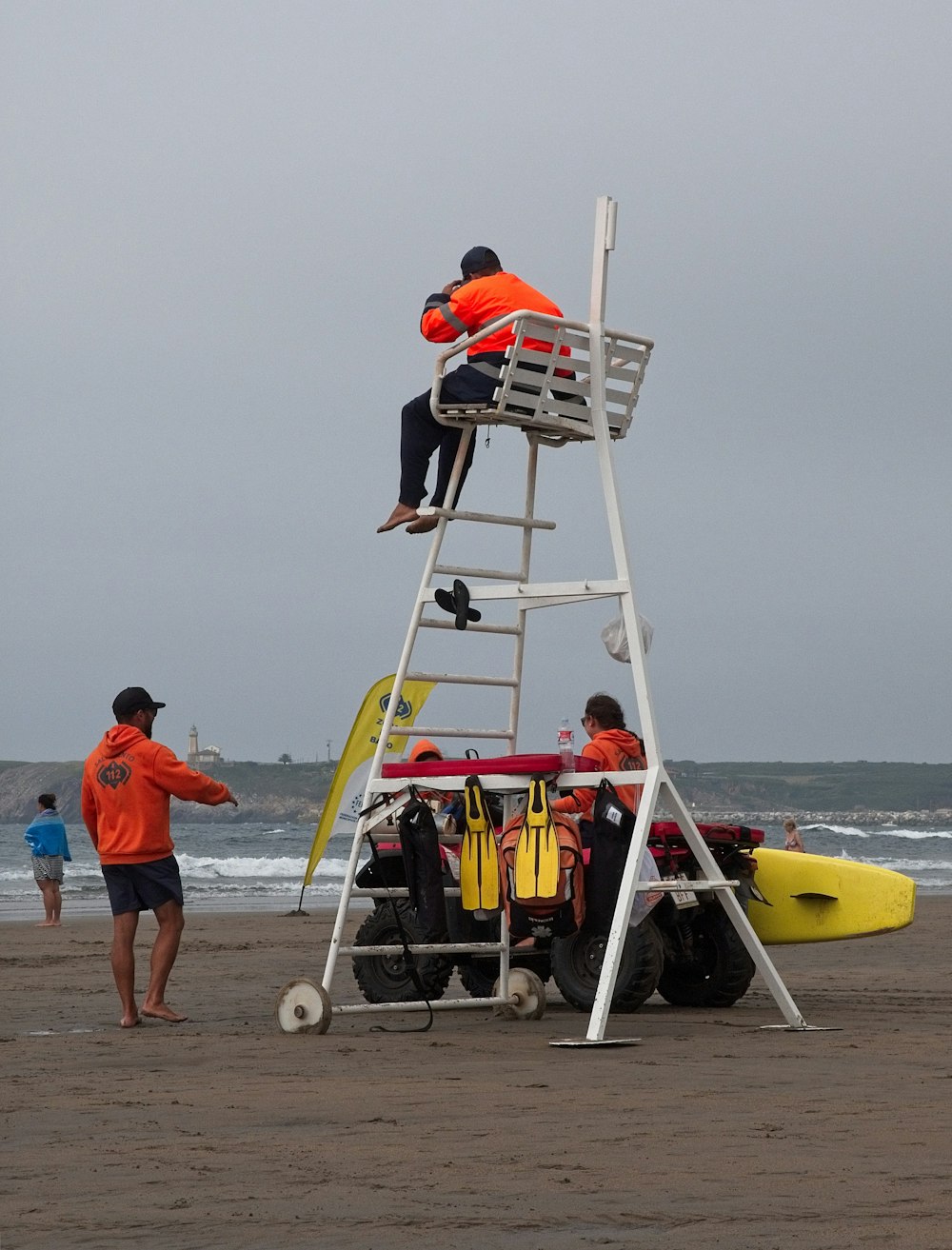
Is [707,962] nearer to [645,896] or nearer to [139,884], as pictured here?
[645,896]

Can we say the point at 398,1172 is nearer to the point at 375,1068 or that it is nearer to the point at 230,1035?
the point at 375,1068

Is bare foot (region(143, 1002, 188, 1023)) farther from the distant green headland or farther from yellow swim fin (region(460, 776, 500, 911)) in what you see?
the distant green headland

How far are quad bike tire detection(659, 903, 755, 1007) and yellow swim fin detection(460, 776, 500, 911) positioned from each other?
1.63m

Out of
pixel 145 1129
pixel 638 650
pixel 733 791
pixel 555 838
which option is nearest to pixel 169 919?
pixel 555 838

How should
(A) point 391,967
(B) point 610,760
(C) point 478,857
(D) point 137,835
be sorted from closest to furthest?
(C) point 478,857 → (B) point 610,760 → (D) point 137,835 → (A) point 391,967

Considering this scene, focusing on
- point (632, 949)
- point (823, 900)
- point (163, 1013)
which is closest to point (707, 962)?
point (823, 900)

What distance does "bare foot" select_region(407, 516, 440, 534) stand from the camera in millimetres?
8312

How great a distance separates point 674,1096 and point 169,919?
3.76m

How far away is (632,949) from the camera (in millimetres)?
8617

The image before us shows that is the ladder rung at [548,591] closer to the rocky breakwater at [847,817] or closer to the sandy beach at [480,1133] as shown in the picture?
the sandy beach at [480,1133]

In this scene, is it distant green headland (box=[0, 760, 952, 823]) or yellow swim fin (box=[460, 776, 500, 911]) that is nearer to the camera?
yellow swim fin (box=[460, 776, 500, 911])

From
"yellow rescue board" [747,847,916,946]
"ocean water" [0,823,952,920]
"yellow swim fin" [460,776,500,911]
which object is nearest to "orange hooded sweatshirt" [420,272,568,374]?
"yellow swim fin" [460,776,500,911]

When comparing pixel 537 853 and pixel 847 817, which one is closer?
pixel 537 853

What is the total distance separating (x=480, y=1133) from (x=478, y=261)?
473 cm
